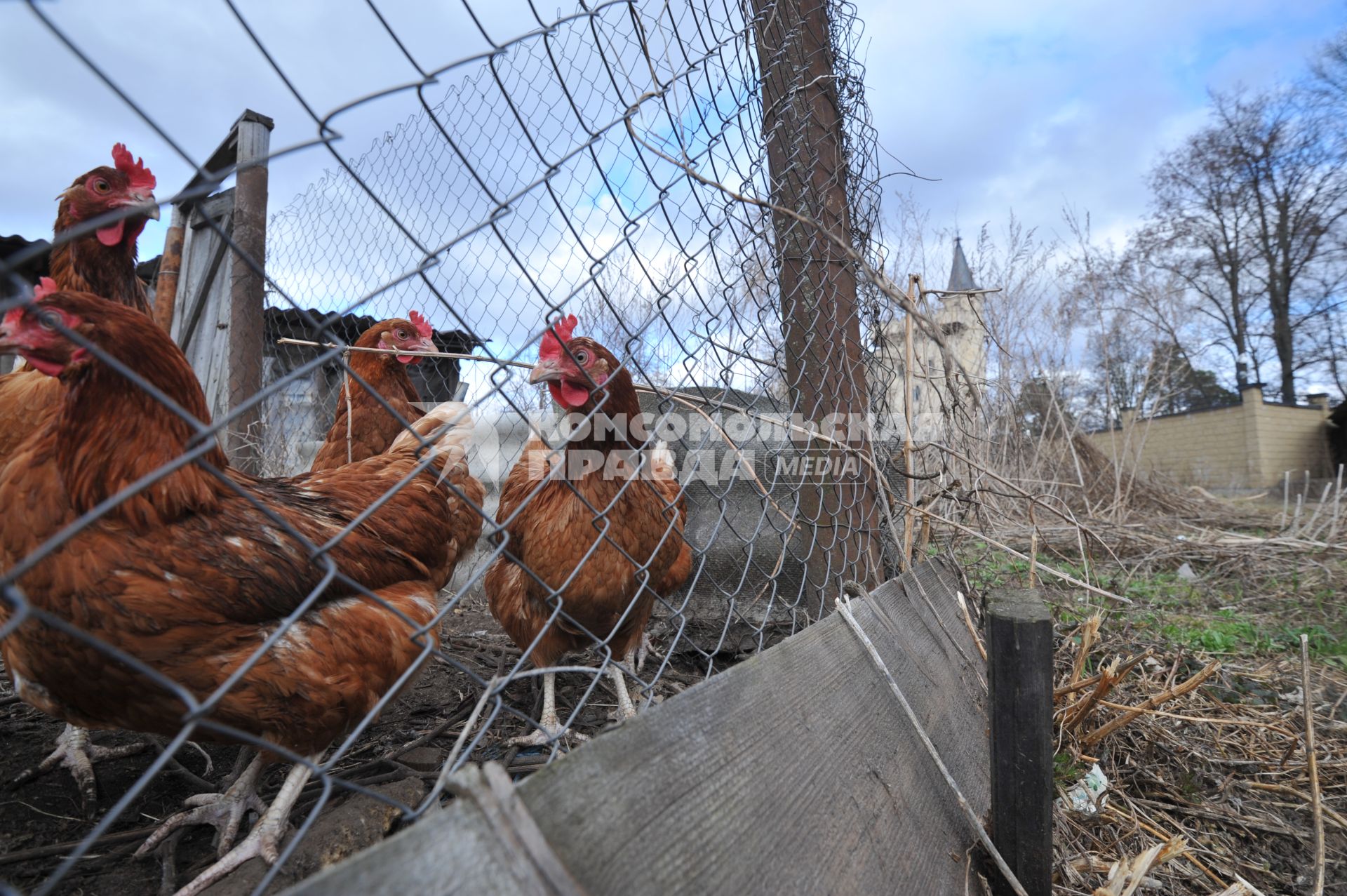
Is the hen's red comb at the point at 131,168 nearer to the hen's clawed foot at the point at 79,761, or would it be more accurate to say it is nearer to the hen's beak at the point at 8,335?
the hen's beak at the point at 8,335

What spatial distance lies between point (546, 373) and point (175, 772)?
5.23ft

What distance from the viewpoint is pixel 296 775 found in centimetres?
156

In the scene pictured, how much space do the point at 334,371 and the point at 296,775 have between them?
495cm

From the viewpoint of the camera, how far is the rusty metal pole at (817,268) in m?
1.97

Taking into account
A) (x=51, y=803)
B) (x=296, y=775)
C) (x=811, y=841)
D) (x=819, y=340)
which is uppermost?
(x=819, y=340)

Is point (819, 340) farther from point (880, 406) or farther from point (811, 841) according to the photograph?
point (811, 841)

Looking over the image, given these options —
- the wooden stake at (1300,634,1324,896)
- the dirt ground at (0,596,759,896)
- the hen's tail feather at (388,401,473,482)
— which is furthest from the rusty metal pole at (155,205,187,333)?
the wooden stake at (1300,634,1324,896)

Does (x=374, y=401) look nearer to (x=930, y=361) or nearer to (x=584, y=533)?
(x=584, y=533)

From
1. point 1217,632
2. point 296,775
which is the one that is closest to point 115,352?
point 296,775

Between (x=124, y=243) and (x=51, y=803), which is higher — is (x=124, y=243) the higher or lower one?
the higher one

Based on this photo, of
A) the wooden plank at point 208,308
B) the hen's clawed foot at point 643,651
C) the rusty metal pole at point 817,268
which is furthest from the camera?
the wooden plank at point 208,308

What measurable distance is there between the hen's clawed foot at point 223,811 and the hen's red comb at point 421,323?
2.17 m

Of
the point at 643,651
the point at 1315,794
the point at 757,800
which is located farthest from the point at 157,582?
the point at 1315,794

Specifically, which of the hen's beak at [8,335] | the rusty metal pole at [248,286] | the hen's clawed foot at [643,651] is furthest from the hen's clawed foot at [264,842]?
the rusty metal pole at [248,286]
